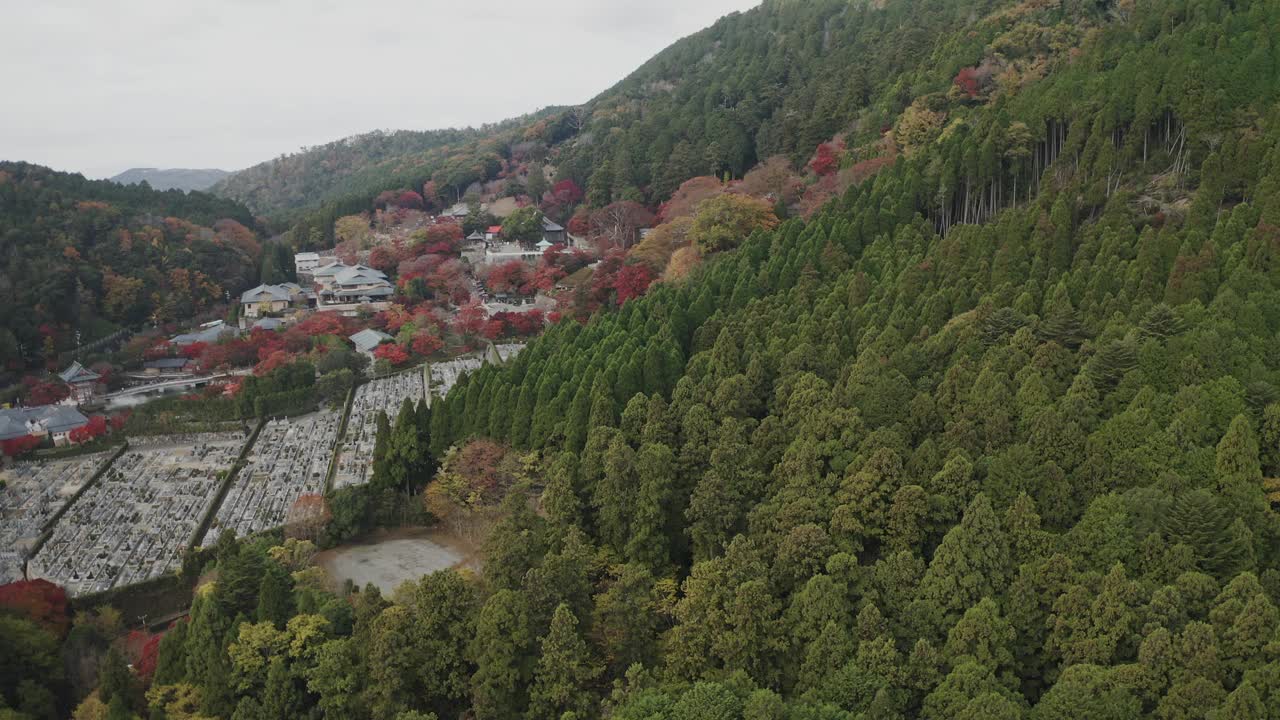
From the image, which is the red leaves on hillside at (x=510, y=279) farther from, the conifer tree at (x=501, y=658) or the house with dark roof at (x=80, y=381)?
the conifer tree at (x=501, y=658)

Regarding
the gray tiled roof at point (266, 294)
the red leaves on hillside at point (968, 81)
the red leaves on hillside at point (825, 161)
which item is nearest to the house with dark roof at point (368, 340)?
the gray tiled roof at point (266, 294)

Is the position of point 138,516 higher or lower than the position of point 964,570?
lower

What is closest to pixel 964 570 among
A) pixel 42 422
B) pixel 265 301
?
pixel 42 422

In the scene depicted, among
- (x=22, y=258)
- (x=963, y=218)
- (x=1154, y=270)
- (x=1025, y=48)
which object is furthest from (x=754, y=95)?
(x=22, y=258)

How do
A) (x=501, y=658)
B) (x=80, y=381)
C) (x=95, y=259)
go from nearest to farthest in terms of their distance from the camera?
1. (x=501, y=658)
2. (x=80, y=381)
3. (x=95, y=259)

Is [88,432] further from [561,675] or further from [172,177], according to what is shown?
[172,177]

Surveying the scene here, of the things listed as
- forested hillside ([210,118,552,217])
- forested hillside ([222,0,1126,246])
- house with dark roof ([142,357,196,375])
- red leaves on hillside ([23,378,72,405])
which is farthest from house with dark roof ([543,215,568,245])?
forested hillside ([210,118,552,217])

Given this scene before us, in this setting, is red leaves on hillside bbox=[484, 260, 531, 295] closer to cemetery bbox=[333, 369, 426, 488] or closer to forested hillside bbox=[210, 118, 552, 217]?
cemetery bbox=[333, 369, 426, 488]
